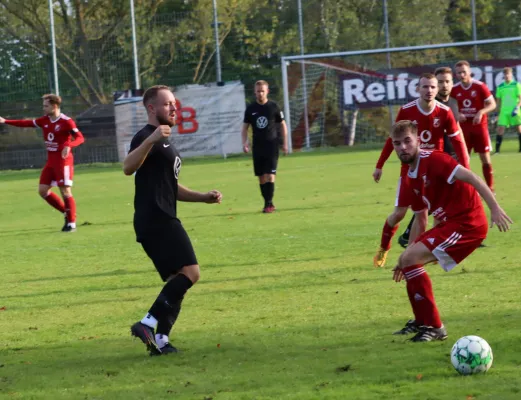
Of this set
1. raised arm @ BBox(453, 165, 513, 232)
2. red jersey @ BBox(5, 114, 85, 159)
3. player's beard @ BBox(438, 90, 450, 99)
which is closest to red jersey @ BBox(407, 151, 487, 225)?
raised arm @ BBox(453, 165, 513, 232)

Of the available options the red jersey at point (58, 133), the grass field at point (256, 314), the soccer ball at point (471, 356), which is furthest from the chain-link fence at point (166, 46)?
the soccer ball at point (471, 356)

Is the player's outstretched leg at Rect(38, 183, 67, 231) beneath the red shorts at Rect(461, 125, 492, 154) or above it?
beneath

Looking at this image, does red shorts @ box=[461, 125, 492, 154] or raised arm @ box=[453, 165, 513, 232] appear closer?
raised arm @ box=[453, 165, 513, 232]

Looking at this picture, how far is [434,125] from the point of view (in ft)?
30.8

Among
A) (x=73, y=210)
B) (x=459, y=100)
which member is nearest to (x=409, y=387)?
(x=459, y=100)

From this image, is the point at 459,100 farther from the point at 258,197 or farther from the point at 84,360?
the point at 84,360

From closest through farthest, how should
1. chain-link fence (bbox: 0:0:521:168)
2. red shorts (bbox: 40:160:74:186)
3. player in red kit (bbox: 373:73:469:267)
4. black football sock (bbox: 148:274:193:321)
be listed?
1. black football sock (bbox: 148:274:193:321)
2. player in red kit (bbox: 373:73:469:267)
3. red shorts (bbox: 40:160:74:186)
4. chain-link fence (bbox: 0:0:521:168)

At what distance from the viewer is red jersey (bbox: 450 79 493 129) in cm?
1358

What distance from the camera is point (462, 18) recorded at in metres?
34.4

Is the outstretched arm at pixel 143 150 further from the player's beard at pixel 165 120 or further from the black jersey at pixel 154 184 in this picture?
the player's beard at pixel 165 120

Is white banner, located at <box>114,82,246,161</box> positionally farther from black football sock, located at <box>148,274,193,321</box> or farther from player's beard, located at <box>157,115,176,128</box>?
black football sock, located at <box>148,274,193,321</box>

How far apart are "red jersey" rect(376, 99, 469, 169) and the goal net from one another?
20.5 m

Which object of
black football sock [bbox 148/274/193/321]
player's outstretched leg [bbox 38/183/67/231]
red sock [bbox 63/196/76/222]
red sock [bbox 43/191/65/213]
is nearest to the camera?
black football sock [bbox 148/274/193/321]

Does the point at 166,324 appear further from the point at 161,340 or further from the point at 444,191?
the point at 444,191
